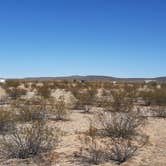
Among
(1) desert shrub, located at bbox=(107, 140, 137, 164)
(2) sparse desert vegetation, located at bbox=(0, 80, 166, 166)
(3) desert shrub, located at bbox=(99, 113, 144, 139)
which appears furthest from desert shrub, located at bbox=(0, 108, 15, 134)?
(1) desert shrub, located at bbox=(107, 140, 137, 164)

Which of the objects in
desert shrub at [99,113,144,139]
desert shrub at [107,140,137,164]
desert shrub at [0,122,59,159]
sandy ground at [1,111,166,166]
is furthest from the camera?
desert shrub at [99,113,144,139]

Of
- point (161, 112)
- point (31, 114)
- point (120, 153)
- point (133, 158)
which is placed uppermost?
point (31, 114)

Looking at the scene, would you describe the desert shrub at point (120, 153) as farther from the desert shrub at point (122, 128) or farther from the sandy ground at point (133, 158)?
the desert shrub at point (122, 128)

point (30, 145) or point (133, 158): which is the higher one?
point (30, 145)

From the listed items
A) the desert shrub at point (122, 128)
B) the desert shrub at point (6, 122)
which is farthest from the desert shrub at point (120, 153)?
the desert shrub at point (6, 122)

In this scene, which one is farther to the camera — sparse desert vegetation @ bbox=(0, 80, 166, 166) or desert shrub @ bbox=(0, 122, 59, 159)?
desert shrub @ bbox=(0, 122, 59, 159)

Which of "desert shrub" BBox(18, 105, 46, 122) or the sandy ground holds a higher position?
"desert shrub" BBox(18, 105, 46, 122)

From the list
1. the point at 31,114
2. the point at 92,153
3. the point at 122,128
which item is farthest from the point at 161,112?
the point at 92,153

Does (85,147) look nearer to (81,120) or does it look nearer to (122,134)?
(122,134)

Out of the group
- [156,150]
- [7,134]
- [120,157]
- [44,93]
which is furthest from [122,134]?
[44,93]

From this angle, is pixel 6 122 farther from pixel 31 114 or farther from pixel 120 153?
pixel 120 153

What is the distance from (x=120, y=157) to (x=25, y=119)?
5.54 m

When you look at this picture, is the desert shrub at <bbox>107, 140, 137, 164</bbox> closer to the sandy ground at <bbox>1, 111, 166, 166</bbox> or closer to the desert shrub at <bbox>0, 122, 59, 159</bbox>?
the sandy ground at <bbox>1, 111, 166, 166</bbox>

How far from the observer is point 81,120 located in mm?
14961
